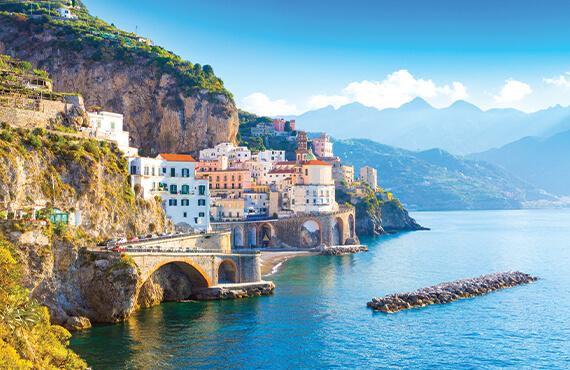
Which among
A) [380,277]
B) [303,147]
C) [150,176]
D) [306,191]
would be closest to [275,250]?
[306,191]

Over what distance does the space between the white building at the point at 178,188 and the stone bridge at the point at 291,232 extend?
104 ft

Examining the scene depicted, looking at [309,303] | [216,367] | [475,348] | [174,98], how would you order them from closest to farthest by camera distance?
[216,367] → [475,348] → [309,303] → [174,98]

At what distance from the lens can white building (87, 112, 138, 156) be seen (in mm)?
85312

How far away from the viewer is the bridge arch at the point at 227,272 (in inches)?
2928

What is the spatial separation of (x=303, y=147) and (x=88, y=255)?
127408 mm

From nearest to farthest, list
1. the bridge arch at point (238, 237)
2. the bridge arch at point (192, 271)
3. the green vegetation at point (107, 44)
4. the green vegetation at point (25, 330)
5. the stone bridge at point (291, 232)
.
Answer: the green vegetation at point (25, 330) < the bridge arch at point (192, 271) < the bridge arch at point (238, 237) < the stone bridge at point (291, 232) < the green vegetation at point (107, 44)

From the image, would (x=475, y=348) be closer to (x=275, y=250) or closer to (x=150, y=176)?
(x=150, y=176)

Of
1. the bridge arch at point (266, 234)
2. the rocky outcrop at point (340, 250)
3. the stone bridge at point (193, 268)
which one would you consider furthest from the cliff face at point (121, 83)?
the stone bridge at point (193, 268)

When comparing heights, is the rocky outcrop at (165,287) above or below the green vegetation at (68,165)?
below

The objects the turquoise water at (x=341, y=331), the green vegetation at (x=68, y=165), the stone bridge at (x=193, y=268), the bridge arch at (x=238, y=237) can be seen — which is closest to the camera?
the turquoise water at (x=341, y=331)

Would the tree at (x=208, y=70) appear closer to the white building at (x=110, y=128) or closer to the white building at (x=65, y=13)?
the white building at (x=65, y=13)

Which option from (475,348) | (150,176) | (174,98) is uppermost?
(174,98)

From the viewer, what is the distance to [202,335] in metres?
55.9

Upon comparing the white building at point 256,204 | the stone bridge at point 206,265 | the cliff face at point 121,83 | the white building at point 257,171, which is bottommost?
the stone bridge at point 206,265
